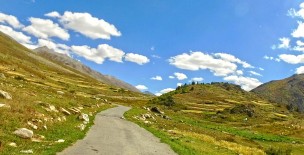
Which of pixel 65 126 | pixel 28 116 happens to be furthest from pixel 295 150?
pixel 28 116

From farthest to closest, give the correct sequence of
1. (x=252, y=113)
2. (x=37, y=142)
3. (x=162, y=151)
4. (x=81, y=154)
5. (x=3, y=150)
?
(x=252, y=113) → (x=162, y=151) → (x=37, y=142) → (x=81, y=154) → (x=3, y=150)

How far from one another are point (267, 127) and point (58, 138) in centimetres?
9962

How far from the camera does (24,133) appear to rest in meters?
28.7

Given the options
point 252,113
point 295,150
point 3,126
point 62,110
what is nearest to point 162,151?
point 3,126

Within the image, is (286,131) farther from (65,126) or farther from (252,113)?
(65,126)

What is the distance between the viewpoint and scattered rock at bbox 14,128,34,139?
28381 mm

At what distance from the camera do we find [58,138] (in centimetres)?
3188

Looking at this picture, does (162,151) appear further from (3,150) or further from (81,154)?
(3,150)

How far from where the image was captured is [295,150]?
213 ft

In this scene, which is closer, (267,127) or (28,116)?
(28,116)

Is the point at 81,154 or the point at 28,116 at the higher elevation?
the point at 28,116

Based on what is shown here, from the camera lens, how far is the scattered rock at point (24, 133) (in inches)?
1117

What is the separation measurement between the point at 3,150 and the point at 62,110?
2357 cm

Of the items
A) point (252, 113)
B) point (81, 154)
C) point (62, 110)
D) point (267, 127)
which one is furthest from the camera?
point (252, 113)
